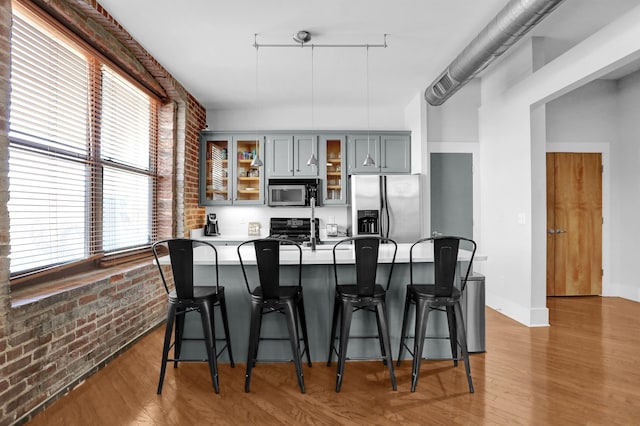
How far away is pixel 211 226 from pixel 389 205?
8.56 ft

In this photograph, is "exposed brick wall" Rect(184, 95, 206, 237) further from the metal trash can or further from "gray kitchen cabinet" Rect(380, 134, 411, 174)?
the metal trash can

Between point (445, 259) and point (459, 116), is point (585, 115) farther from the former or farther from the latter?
point (445, 259)

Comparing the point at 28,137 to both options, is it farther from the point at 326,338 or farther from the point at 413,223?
the point at 413,223

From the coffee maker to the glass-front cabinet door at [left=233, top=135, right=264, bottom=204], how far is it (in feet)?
1.47

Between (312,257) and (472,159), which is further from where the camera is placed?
(472,159)

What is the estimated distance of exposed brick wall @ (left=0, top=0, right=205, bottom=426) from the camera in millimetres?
1920

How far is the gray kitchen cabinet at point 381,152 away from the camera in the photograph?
16.4 ft

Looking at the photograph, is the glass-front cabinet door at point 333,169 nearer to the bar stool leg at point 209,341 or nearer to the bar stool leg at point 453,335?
the bar stool leg at point 453,335

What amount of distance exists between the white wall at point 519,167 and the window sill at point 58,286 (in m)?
4.08

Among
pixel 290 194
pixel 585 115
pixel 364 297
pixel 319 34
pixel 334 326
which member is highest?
pixel 319 34

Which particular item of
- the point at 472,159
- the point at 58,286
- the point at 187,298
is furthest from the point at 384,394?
the point at 472,159

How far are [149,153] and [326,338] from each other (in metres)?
2.94

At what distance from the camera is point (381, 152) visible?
503cm

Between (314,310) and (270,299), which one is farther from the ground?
(270,299)
